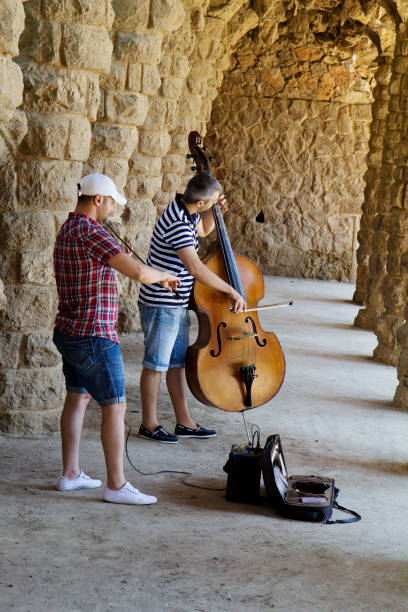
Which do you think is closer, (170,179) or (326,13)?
(170,179)

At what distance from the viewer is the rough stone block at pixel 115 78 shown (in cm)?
730

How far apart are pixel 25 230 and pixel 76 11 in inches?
52.3

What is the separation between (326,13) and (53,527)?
42.1ft

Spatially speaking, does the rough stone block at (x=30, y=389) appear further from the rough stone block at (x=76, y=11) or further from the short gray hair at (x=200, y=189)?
the rough stone block at (x=76, y=11)

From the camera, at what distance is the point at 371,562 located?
377 centimetres

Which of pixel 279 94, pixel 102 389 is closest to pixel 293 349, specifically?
pixel 102 389

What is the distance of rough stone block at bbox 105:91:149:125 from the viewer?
742cm

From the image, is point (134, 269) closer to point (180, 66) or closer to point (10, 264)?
point (10, 264)

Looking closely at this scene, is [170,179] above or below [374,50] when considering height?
below

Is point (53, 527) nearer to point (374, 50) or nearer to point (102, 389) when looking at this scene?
point (102, 389)

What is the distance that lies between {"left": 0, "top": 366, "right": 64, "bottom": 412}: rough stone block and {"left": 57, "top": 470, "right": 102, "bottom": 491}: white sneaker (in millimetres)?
1017

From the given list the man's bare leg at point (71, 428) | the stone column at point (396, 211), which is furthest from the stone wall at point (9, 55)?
the stone column at point (396, 211)

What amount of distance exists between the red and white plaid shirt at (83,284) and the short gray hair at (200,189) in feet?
3.96

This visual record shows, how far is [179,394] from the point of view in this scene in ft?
18.5
